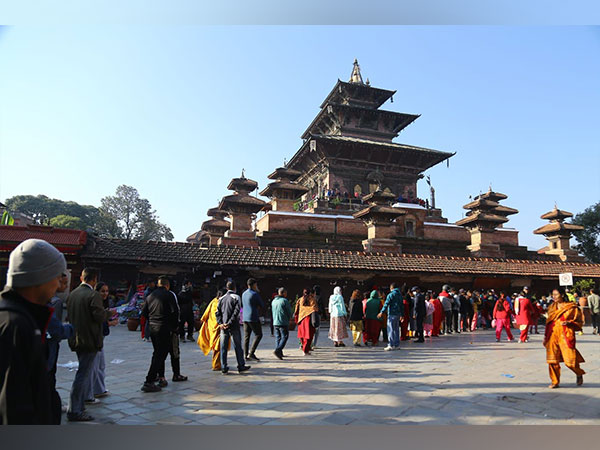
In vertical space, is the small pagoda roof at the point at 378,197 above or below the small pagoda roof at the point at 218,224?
above

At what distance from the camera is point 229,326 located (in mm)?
6598

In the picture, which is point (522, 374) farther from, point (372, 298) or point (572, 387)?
point (372, 298)

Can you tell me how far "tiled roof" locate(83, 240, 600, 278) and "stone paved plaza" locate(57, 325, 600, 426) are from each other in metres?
6.78


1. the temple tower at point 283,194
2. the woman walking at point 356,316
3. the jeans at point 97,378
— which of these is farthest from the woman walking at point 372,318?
the temple tower at point 283,194

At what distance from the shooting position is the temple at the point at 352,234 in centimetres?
1566

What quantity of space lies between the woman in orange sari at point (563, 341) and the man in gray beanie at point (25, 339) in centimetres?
642

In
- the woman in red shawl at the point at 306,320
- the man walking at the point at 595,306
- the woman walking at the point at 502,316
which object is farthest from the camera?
the man walking at the point at 595,306

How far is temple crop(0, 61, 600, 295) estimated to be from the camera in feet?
51.4

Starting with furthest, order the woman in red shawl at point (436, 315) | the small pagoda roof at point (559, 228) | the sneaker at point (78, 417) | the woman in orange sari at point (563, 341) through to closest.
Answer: the small pagoda roof at point (559, 228)
the woman in red shawl at point (436, 315)
the woman in orange sari at point (563, 341)
the sneaker at point (78, 417)

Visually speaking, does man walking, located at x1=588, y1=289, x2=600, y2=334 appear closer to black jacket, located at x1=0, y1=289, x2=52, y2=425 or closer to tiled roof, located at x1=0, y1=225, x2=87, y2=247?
black jacket, located at x1=0, y1=289, x2=52, y2=425

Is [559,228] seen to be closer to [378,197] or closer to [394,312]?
[378,197]

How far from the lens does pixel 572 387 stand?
235 inches

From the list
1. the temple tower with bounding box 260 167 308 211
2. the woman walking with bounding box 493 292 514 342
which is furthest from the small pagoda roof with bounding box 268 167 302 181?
the woman walking with bounding box 493 292 514 342

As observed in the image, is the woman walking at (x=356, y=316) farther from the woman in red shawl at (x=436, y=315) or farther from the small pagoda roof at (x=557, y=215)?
the small pagoda roof at (x=557, y=215)
